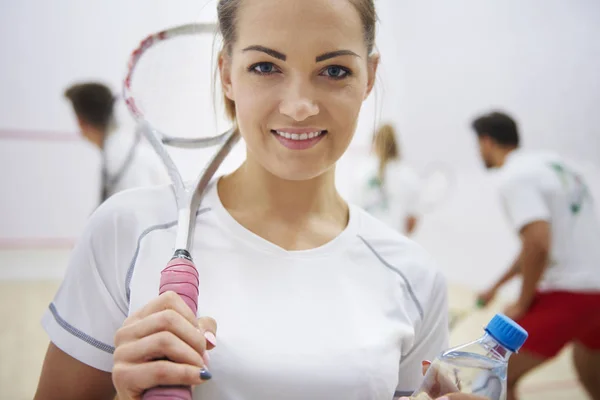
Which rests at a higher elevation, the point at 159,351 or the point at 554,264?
the point at 159,351

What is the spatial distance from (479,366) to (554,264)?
4.72 ft

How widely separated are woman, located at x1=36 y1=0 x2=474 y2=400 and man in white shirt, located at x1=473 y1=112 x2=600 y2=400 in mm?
1225

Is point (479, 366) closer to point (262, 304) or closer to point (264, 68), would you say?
point (262, 304)

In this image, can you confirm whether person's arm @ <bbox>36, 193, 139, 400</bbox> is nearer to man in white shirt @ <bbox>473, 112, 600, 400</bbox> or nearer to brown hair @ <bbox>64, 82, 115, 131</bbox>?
brown hair @ <bbox>64, 82, 115, 131</bbox>

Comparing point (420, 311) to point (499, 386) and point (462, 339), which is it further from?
point (462, 339)

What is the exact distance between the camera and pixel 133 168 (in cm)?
148

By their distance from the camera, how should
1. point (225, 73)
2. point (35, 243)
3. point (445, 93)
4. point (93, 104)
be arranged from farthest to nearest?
point (445, 93), point (35, 243), point (93, 104), point (225, 73)

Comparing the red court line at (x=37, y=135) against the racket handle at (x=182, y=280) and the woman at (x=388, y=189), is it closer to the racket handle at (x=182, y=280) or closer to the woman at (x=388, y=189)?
the woman at (x=388, y=189)

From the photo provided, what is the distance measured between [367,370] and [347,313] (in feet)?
0.22

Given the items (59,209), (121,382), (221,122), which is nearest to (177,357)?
(121,382)

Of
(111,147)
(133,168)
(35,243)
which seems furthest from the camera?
(35,243)

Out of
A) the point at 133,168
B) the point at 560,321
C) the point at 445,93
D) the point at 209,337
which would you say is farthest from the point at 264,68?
the point at 445,93

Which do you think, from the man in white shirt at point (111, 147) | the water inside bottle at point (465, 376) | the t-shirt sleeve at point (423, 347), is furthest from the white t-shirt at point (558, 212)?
the water inside bottle at point (465, 376)

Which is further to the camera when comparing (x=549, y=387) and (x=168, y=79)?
(x=549, y=387)
